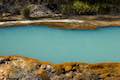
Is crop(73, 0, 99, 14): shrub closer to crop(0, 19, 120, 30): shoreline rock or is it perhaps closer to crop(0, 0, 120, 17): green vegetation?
crop(0, 0, 120, 17): green vegetation

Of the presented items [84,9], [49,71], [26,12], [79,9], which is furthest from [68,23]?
[49,71]

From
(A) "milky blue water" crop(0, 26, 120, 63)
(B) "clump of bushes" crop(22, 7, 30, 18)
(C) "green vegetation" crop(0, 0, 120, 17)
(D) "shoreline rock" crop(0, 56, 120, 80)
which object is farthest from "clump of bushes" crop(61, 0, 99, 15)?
(D) "shoreline rock" crop(0, 56, 120, 80)

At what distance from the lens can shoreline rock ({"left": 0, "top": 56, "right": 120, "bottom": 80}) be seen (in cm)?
2003

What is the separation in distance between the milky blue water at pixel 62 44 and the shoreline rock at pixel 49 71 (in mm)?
8131

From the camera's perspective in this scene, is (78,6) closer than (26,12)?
No

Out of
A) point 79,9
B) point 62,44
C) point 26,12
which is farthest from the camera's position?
point 79,9

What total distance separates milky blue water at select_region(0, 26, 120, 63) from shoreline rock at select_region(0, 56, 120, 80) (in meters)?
8.13

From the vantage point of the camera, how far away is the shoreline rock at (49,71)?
789 inches

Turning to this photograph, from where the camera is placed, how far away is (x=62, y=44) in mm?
35875

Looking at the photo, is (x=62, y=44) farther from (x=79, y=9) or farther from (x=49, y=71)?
(x=79, y=9)

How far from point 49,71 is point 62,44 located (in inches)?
608

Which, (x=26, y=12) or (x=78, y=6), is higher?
(x=78, y=6)

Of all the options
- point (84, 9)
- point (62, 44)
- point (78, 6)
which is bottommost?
point (62, 44)

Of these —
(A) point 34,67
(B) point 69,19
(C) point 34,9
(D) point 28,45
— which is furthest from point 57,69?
(C) point 34,9
